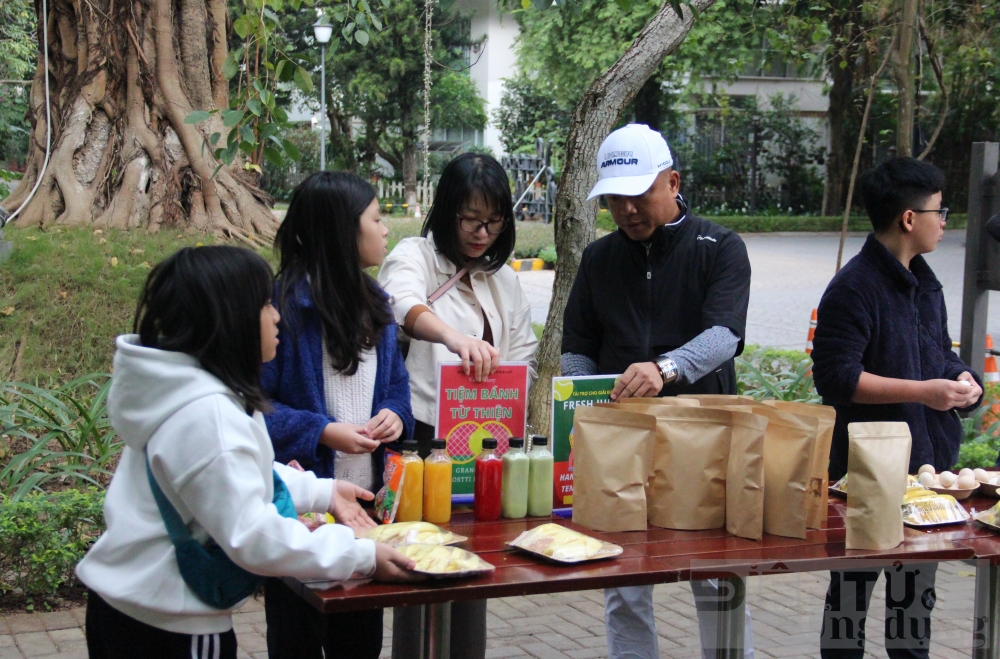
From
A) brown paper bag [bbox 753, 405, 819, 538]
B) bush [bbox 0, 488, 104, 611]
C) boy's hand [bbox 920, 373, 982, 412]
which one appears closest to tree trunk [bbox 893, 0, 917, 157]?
boy's hand [bbox 920, 373, 982, 412]

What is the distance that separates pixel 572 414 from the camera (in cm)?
272

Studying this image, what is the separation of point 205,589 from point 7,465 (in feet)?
10.2

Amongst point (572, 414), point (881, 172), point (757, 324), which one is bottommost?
point (757, 324)

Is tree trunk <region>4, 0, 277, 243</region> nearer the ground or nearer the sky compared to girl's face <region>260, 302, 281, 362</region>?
nearer the sky

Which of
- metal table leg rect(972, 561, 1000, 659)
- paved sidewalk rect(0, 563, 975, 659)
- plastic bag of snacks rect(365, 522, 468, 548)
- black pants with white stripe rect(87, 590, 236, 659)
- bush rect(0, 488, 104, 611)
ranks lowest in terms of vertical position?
paved sidewalk rect(0, 563, 975, 659)

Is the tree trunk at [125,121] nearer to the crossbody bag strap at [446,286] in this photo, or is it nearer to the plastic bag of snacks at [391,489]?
the crossbody bag strap at [446,286]

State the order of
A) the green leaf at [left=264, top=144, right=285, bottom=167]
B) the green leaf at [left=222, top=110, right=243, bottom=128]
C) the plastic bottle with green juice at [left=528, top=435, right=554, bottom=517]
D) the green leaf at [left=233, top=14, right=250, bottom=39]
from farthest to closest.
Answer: the green leaf at [left=233, top=14, right=250, bottom=39]
the green leaf at [left=264, top=144, right=285, bottom=167]
the green leaf at [left=222, top=110, right=243, bottom=128]
the plastic bottle with green juice at [left=528, top=435, right=554, bottom=517]

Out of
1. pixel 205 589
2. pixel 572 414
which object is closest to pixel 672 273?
pixel 572 414

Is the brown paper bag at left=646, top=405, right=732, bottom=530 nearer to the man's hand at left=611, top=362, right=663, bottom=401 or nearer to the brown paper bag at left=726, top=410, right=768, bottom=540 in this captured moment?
the brown paper bag at left=726, top=410, right=768, bottom=540

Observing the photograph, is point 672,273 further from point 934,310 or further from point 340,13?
point 340,13

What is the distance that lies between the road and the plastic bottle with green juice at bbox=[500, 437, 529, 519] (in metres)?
8.34

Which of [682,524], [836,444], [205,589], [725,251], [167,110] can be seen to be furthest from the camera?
[167,110]

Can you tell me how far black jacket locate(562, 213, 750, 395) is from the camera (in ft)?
9.71

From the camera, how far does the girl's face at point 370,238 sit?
2.69 m
